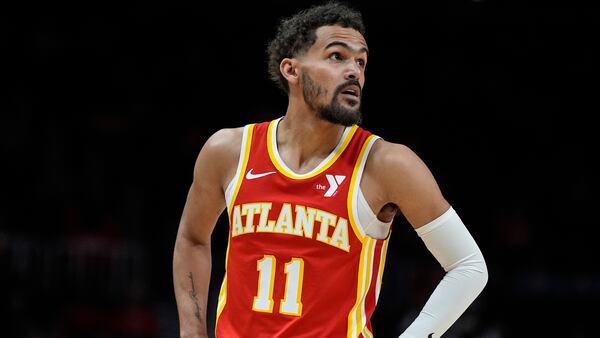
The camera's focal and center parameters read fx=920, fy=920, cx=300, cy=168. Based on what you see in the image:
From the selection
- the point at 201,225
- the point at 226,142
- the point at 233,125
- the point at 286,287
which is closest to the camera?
the point at 286,287

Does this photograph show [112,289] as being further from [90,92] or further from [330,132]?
[330,132]

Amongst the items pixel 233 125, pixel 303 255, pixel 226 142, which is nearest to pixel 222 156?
pixel 226 142

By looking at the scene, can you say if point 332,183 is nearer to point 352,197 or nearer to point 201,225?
point 352,197

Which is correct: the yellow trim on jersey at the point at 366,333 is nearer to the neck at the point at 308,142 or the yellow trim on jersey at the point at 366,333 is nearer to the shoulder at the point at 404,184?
the shoulder at the point at 404,184

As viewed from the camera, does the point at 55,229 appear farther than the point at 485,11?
No

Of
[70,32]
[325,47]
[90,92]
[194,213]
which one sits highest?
[70,32]

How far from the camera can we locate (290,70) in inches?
157

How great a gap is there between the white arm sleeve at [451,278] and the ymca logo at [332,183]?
38 cm

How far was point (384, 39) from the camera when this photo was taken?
41.5 ft

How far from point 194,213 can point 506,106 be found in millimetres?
8920

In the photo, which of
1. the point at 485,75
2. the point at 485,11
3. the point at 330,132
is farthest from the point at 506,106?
the point at 330,132

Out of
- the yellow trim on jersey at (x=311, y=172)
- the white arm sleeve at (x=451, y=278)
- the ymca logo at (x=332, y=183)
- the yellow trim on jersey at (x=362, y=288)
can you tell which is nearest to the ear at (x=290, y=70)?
the yellow trim on jersey at (x=311, y=172)

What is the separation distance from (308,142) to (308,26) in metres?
0.50

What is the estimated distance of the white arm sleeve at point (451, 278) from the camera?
11.6 ft
